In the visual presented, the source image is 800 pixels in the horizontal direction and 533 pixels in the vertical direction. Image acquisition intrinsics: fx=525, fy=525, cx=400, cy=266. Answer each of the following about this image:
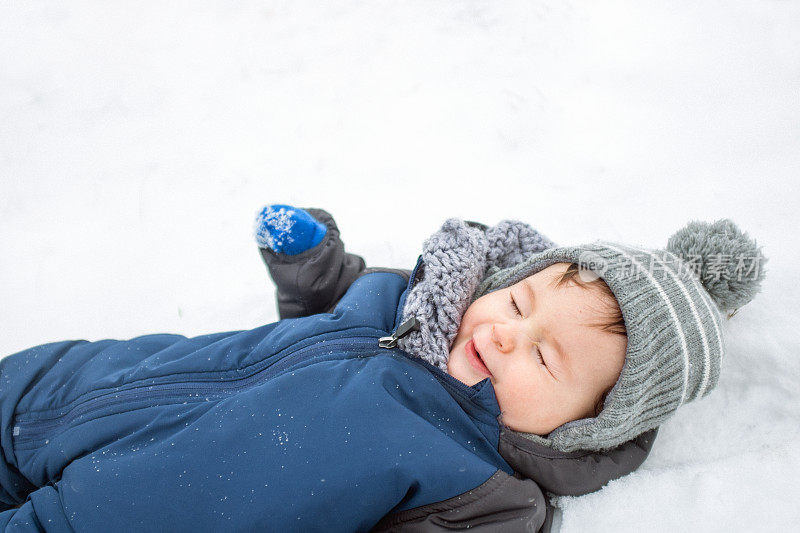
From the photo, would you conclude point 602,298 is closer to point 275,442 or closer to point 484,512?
point 484,512

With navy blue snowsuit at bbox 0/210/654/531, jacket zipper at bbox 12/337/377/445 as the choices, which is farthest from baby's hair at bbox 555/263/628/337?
jacket zipper at bbox 12/337/377/445

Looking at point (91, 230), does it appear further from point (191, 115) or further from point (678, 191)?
point (678, 191)

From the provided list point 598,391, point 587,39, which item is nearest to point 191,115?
point 587,39

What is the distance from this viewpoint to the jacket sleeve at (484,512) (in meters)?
1.00

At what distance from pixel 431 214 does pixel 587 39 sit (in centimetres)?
116

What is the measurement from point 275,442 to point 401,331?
1.09 ft

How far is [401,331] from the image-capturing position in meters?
1.12

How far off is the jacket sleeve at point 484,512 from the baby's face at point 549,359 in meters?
0.14

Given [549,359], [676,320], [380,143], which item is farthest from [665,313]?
[380,143]

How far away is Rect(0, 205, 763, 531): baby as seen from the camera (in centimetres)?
100

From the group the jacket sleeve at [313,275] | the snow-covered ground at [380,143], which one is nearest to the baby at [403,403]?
the jacket sleeve at [313,275]

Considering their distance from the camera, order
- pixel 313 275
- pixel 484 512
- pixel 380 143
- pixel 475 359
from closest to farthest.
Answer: pixel 484 512
pixel 475 359
pixel 313 275
pixel 380 143

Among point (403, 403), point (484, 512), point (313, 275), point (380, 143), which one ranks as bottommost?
point (484, 512)

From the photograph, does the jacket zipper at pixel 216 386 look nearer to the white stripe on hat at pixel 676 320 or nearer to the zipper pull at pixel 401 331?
the zipper pull at pixel 401 331
